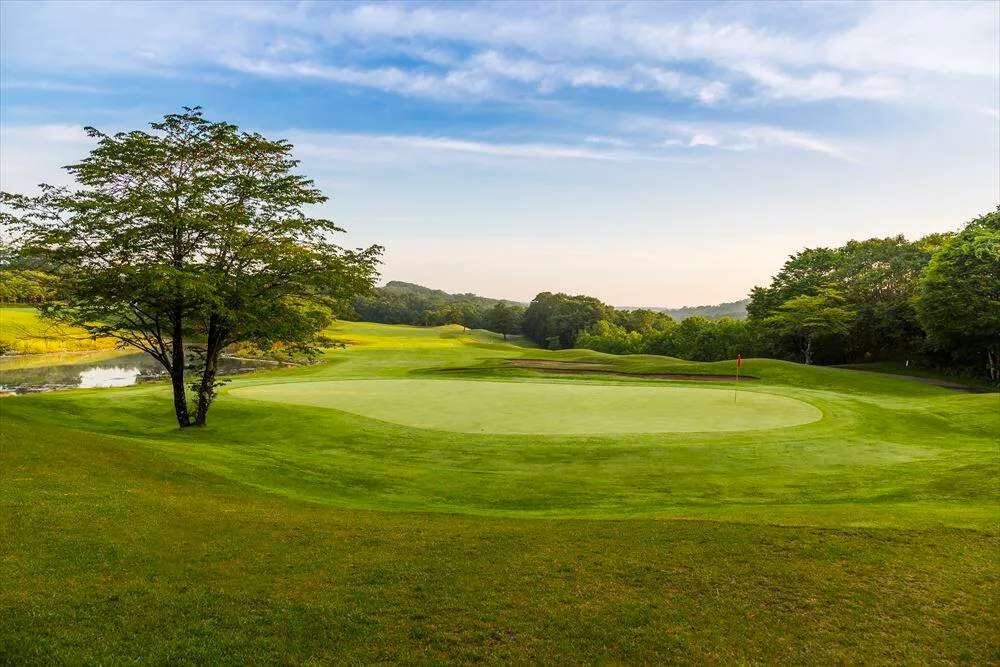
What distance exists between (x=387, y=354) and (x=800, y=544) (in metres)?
58.0

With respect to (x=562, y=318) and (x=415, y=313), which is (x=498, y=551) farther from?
(x=415, y=313)

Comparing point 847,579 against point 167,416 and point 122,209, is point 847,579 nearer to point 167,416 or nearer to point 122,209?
point 122,209

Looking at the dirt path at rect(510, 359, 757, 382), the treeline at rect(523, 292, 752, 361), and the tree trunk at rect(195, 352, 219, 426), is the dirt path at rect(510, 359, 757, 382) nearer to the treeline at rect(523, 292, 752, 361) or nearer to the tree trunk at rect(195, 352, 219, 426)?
the tree trunk at rect(195, 352, 219, 426)

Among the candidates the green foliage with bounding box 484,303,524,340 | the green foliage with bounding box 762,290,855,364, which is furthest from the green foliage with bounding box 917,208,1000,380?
the green foliage with bounding box 484,303,524,340

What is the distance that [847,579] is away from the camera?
7621 mm

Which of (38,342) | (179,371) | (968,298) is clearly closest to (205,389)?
(179,371)

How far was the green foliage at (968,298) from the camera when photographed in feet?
130

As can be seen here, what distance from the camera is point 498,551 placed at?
8.25m

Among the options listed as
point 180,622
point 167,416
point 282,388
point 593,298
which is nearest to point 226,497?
point 180,622

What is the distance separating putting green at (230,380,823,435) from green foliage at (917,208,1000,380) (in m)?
24.9

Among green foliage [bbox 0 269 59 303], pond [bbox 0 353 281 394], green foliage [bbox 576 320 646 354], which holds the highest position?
green foliage [bbox 0 269 59 303]

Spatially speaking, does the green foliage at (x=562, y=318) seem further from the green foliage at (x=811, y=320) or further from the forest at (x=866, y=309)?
the green foliage at (x=811, y=320)

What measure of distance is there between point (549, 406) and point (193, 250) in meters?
16.1

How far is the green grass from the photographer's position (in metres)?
5.92
